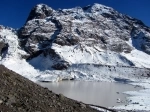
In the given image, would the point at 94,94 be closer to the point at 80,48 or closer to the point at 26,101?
the point at 26,101

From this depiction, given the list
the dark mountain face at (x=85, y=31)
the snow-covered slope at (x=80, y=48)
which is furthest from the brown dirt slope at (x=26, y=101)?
the dark mountain face at (x=85, y=31)

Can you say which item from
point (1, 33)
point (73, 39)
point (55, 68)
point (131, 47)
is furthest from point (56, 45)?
point (131, 47)

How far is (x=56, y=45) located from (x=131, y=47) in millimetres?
42202

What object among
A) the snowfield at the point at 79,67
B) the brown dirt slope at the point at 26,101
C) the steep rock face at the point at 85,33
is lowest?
the brown dirt slope at the point at 26,101

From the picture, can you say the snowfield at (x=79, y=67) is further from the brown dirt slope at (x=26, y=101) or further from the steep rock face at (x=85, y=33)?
the brown dirt slope at (x=26, y=101)

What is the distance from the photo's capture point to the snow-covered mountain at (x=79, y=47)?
12019 cm

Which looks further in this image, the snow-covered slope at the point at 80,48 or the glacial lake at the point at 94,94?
the snow-covered slope at the point at 80,48

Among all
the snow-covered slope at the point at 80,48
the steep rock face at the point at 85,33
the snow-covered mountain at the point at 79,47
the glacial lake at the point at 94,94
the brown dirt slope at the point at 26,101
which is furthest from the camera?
the steep rock face at the point at 85,33

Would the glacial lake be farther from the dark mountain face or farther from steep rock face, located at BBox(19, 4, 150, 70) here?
the dark mountain face

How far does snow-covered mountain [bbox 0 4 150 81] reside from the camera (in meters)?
120

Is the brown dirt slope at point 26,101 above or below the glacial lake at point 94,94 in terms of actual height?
below

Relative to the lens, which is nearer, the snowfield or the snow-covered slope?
the snowfield

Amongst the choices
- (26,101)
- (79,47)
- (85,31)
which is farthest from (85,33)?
(26,101)

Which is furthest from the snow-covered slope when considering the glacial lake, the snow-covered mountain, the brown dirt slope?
the brown dirt slope
